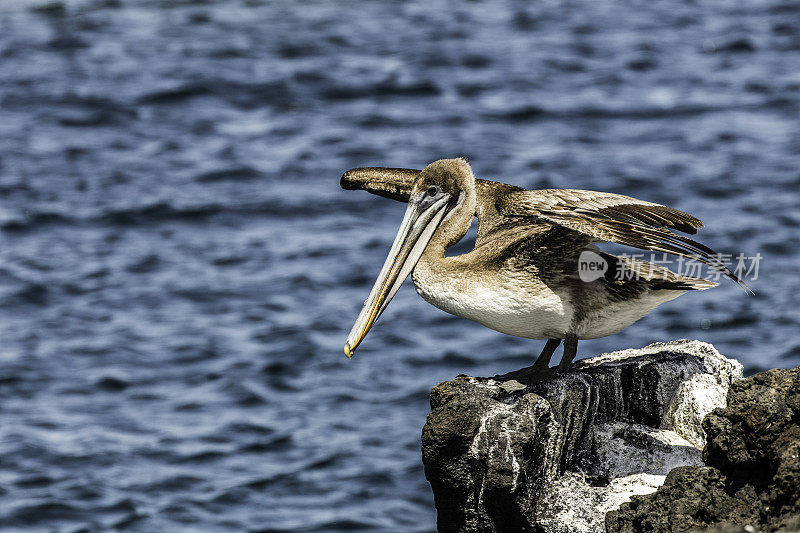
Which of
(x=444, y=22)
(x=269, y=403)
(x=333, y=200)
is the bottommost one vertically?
(x=269, y=403)

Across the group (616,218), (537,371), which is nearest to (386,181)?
(537,371)

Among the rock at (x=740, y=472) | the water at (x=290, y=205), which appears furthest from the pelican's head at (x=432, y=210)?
the water at (x=290, y=205)

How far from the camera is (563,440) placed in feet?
20.7

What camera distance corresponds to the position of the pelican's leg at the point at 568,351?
6.72 m

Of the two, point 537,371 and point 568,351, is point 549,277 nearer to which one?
point 568,351

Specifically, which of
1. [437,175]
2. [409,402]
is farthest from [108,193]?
[437,175]

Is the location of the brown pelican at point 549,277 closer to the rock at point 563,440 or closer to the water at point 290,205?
the rock at point 563,440

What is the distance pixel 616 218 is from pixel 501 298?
2.62ft

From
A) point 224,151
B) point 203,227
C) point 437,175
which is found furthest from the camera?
point 224,151

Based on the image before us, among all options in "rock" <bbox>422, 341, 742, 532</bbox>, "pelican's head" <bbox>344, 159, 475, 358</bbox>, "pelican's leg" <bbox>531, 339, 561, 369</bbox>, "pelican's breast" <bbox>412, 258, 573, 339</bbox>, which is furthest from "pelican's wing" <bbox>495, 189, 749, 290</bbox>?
"pelican's leg" <bbox>531, 339, 561, 369</bbox>

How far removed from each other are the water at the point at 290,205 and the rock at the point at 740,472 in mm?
7861

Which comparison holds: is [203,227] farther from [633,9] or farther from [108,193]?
[633,9]

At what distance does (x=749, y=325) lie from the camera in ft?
53.9

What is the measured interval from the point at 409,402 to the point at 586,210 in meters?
9.30
